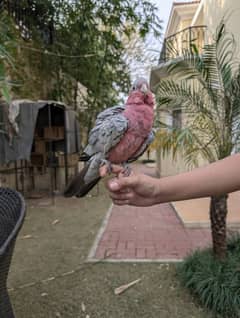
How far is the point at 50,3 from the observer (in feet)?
21.7

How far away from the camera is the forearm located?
1069mm

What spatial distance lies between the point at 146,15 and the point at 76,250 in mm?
5908

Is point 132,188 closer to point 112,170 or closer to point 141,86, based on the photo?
point 112,170

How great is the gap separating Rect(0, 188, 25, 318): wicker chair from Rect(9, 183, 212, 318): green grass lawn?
78cm

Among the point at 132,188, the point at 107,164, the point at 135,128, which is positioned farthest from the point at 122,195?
the point at 135,128

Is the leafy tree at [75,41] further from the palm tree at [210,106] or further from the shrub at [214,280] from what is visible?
the shrub at [214,280]

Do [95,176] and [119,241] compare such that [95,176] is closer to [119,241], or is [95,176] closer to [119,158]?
[119,158]

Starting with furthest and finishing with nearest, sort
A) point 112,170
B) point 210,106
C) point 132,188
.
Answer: point 210,106 → point 112,170 → point 132,188

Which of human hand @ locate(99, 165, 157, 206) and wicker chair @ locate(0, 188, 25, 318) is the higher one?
human hand @ locate(99, 165, 157, 206)

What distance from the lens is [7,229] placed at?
1.80 meters

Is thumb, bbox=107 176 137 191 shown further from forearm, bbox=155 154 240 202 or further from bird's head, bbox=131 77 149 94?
bird's head, bbox=131 77 149 94

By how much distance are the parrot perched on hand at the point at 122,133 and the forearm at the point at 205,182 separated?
0.25 m

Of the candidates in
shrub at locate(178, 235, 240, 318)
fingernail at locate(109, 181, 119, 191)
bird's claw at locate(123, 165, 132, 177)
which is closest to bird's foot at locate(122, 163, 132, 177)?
bird's claw at locate(123, 165, 132, 177)

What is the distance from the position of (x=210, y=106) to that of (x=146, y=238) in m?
2.01
